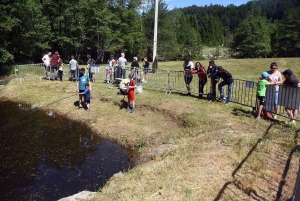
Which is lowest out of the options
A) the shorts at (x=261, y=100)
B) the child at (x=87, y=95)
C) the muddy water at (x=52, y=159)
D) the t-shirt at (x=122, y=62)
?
the muddy water at (x=52, y=159)

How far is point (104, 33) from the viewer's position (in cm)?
3644

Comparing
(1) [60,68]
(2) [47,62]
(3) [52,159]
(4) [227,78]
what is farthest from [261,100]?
(2) [47,62]

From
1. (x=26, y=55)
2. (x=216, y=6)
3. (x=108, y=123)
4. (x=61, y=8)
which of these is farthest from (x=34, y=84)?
(x=216, y=6)

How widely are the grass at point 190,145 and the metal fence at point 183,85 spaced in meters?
0.65

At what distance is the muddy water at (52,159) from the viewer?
22.6 ft

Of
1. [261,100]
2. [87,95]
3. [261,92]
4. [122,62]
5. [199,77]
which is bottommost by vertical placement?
[87,95]

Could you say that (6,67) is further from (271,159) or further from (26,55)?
(271,159)

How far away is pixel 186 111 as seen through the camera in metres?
11.1

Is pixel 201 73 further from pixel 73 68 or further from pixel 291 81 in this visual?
pixel 73 68

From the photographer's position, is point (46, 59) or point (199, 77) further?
point (46, 59)

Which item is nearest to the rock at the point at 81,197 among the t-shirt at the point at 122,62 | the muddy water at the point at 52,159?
the muddy water at the point at 52,159

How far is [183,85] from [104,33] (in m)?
23.1

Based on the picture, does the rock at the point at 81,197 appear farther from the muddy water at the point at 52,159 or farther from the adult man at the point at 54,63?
the adult man at the point at 54,63

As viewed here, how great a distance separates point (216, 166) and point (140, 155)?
2962 millimetres
